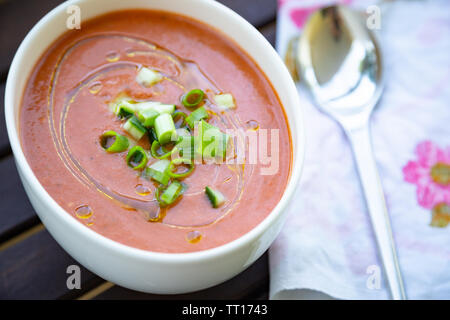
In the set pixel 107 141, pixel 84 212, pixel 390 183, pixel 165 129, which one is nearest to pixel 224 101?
pixel 165 129

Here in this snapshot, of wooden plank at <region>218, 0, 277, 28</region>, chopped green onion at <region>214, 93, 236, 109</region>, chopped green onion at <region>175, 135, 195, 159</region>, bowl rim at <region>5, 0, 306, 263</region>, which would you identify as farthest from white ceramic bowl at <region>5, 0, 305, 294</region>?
wooden plank at <region>218, 0, 277, 28</region>

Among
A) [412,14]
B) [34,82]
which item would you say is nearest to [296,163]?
[34,82]

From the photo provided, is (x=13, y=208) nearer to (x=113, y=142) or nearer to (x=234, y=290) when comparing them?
(x=113, y=142)

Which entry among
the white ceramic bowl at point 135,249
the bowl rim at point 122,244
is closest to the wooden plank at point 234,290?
the white ceramic bowl at point 135,249

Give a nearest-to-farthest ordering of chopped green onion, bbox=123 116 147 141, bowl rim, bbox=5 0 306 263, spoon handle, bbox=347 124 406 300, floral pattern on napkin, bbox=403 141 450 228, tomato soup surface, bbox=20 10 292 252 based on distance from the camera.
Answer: bowl rim, bbox=5 0 306 263 → tomato soup surface, bbox=20 10 292 252 → chopped green onion, bbox=123 116 147 141 → spoon handle, bbox=347 124 406 300 → floral pattern on napkin, bbox=403 141 450 228

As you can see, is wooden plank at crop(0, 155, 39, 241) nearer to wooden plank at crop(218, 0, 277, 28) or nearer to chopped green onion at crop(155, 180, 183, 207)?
chopped green onion at crop(155, 180, 183, 207)
